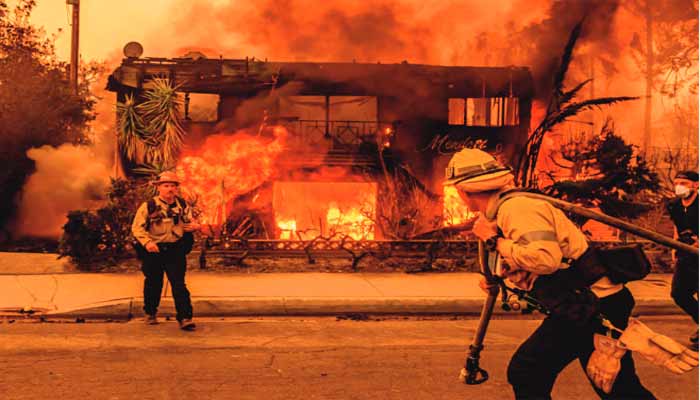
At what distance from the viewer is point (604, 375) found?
308 centimetres

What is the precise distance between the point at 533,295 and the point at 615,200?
8104 millimetres

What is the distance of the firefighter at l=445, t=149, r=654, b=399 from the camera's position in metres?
3.05

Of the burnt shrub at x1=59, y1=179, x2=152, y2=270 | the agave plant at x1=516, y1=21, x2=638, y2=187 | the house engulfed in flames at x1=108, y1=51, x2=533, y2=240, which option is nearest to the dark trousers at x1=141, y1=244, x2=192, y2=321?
the burnt shrub at x1=59, y1=179, x2=152, y2=270

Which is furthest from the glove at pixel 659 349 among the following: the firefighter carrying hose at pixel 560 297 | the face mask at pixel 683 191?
A: the face mask at pixel 683 191

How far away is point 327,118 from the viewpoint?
56.3 ft

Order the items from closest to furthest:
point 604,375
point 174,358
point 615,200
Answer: point 604,375 → point 174,358 → point 615,200

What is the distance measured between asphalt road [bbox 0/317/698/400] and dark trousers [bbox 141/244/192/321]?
258mm

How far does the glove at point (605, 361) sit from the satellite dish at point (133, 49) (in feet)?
49.1

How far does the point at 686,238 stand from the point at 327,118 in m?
11.6

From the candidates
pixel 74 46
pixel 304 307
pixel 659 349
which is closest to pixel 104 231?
pixel 304 307

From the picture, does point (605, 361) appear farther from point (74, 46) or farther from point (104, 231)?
point (74, 46)

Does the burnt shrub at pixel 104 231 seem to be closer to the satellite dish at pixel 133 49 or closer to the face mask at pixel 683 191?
the face mask at pixel 683 191

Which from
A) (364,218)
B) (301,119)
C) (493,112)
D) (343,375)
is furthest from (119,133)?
(343,375)

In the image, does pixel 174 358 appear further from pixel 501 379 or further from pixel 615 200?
pixel 615 200
